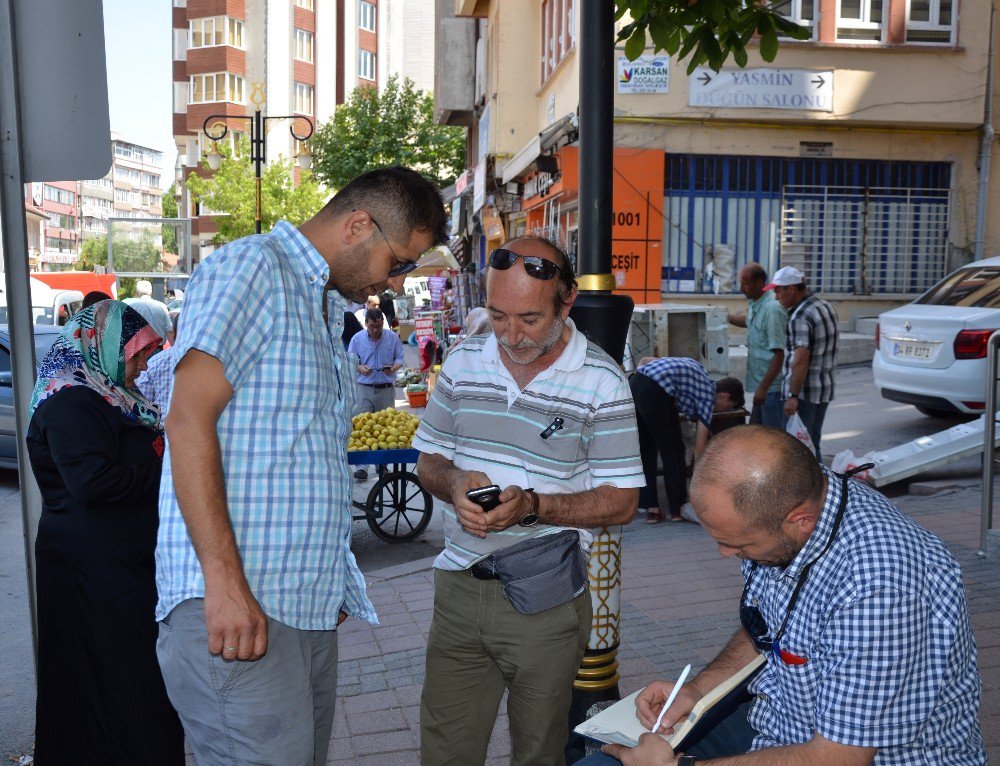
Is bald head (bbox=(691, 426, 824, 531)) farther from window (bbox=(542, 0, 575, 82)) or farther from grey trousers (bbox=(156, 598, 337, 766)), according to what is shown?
window (bbox=(542, 0, 575, 82))

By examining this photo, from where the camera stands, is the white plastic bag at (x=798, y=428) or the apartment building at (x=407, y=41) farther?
the apartment building at (x=407, y=41)

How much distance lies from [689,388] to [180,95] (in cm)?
6500

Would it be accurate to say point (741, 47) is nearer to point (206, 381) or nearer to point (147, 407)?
point (147, 407)

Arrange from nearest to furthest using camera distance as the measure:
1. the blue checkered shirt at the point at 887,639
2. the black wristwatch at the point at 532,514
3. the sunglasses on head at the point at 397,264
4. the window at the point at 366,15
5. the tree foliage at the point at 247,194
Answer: the blue checkered shirt at the point at 887,639 → the sunglasses on head at the point at 397,264 → the black wristwatch at the point at 532,514 → the tree foliage at the point at 247,194 → the window at the point at 366,15

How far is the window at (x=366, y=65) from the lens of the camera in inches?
2840

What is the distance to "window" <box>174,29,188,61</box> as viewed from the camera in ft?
213

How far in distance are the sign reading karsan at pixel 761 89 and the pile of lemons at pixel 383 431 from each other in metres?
9.68

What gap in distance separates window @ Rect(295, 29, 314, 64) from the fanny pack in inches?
2617

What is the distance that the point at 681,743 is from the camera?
2.63 m

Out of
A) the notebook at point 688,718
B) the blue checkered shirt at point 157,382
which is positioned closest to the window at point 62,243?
the blue checkered shirt at point 157,382

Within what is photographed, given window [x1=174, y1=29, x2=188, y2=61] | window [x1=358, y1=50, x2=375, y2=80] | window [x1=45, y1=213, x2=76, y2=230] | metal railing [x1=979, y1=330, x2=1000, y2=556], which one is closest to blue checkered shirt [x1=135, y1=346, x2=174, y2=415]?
metal railing [x1=979, y1=330, x2=1000, y2=556]

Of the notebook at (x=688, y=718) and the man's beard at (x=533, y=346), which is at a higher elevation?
the man's beard at (x=533, y=346)

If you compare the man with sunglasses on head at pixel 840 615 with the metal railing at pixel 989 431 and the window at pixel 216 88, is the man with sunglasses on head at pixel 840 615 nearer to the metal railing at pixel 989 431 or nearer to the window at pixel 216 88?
the metal railing at pixel 989 431

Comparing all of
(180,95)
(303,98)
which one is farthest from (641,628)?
(180,95)
